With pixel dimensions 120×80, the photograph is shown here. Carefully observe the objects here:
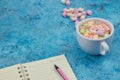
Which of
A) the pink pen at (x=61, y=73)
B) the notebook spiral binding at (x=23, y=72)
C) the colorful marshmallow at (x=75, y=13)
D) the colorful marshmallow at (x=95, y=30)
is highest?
the colorful marshmallow at (x=75, y=13)

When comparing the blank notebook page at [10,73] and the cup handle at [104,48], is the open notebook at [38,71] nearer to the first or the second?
the blank notebook page at [10,73]

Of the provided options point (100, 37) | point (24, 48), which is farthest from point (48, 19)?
point (100, 37)

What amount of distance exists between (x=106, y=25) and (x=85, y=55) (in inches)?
4.6

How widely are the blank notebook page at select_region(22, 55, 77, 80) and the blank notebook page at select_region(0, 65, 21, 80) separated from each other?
1.4 inches

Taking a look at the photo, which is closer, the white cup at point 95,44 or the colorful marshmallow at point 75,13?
the white cup at point 95,44

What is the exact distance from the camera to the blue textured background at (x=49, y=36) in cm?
79

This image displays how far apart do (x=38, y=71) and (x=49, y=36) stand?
0.58ft

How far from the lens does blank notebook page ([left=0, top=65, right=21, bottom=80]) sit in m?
0.76

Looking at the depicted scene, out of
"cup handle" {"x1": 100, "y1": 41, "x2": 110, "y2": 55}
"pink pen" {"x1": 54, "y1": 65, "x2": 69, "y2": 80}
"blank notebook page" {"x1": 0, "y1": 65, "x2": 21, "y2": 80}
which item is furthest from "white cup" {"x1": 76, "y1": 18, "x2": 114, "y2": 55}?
"blank notebook page" {"x1": 0, "y1": 65, "x2": 21, "y2": 80}

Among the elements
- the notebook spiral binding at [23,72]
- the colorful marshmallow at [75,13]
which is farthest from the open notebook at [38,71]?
the colorful marshmallow at [75,13]

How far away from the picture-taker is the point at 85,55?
2.71ft

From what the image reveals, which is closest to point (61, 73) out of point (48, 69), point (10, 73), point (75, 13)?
point (48, 69)

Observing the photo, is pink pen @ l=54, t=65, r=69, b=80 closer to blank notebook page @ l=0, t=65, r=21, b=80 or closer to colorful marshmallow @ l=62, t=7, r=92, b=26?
blank notebook page @ l=0, t=65, r=21, b=80

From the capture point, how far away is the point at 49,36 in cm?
91
